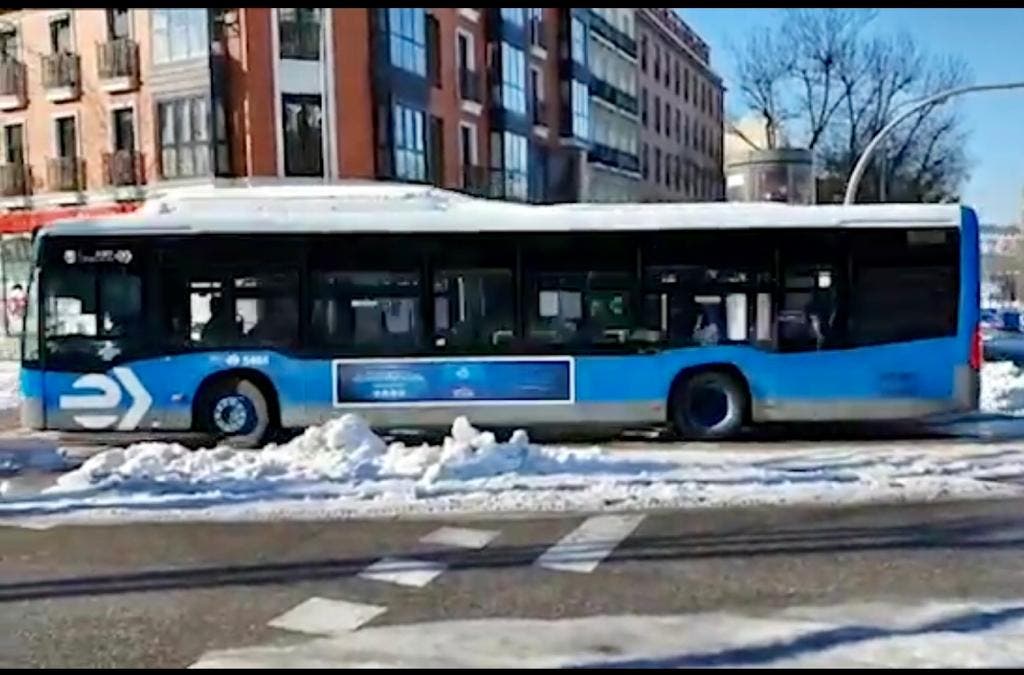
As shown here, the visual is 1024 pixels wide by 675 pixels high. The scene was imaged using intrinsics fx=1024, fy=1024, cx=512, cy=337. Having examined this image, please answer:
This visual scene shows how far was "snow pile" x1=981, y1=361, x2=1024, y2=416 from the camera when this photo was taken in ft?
46.9

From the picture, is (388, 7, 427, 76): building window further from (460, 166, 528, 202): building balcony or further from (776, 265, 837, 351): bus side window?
(776, 265, 837, 351): bus side window

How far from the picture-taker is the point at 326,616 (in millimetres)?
5543

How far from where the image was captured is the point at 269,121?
2533 centimetres

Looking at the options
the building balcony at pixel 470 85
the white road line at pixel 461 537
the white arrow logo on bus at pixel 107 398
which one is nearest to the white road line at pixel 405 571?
the white road line at pixel 461 537

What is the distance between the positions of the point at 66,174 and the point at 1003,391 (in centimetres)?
2424

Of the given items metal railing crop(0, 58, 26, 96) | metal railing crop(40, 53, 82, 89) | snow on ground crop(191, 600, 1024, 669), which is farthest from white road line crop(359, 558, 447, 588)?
metal railing crop(0, 58, 26, 96)

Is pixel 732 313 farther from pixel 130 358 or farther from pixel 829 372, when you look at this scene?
pixel 130 358

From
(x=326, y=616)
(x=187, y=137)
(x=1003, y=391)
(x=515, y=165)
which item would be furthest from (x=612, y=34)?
(x=326, y=616)

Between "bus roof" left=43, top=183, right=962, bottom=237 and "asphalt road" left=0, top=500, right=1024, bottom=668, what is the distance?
450 cm

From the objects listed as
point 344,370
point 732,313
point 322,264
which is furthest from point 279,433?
point 732,313

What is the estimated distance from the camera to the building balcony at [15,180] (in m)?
29.2

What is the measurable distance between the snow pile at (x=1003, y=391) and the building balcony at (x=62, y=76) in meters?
24.0

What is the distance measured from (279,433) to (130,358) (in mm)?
1946

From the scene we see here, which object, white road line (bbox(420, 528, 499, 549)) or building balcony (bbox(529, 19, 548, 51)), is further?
building balcony (bbox(529, 19, 548, 51))
